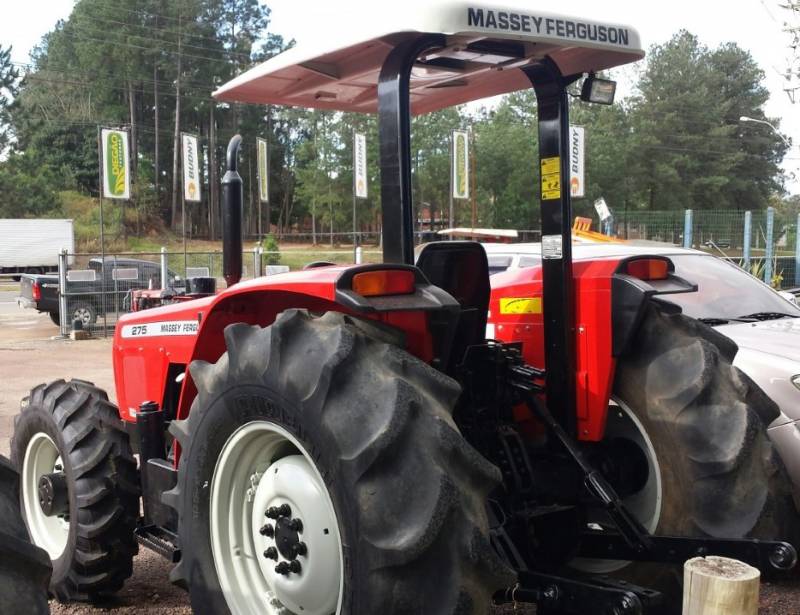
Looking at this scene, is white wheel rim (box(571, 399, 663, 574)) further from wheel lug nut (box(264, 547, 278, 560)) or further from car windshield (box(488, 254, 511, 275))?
car windshield (box(488, 254, 511, 275))

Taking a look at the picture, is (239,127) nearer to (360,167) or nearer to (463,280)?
(360,167)

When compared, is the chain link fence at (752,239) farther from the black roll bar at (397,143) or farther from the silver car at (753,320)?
the black roll bar at (397,143)

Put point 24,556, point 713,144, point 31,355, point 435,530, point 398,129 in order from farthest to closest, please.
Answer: point 713,144 → point 31,355 → point 398,129 → point 435,530 → point 24,556

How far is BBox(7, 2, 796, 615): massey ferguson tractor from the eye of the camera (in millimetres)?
2426

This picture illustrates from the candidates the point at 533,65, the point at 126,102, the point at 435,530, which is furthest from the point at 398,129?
the point at 126,102

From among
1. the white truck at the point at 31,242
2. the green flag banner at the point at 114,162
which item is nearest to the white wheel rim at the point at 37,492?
the green flag banner at the point at 114,162

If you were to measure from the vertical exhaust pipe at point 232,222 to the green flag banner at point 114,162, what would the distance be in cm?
1830

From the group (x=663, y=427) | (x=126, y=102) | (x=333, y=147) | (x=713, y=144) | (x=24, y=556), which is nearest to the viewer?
(x=24, y=556)

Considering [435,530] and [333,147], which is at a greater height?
[333,147]

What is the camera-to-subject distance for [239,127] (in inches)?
2530

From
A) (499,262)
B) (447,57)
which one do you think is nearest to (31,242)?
(499,262)

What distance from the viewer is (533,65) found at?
345 cm

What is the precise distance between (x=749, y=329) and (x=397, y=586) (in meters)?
5.07

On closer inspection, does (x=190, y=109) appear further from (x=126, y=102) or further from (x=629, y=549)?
(x=629, y=549)
